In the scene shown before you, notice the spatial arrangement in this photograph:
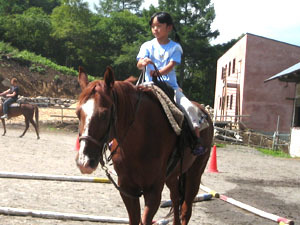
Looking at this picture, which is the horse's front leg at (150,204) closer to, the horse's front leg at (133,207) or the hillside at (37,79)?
the horse's front leg at (133,207)

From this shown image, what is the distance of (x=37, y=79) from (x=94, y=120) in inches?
1368

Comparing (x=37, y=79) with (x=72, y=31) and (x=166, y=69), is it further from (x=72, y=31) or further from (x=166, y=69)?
(x=166, y=69)

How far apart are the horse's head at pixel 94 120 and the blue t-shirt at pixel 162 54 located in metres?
1.25

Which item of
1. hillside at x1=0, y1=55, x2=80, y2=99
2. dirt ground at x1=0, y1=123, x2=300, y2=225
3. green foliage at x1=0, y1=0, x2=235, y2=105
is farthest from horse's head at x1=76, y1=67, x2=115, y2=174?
green foliage at x1=0, y1=0, x2=235, y2=105

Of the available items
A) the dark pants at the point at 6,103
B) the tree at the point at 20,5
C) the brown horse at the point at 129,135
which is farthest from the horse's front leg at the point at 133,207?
the tree at the point at 20,5

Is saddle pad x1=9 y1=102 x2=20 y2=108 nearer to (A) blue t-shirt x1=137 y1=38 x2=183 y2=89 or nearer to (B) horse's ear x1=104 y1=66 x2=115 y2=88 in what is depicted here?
(A) blue t-shirt x1=137 y1=38 x2=183 y2=89

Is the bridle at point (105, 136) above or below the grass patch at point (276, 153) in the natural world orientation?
above

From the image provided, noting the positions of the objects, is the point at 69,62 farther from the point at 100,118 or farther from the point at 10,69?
the point at 100,118

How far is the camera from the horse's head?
2561mm

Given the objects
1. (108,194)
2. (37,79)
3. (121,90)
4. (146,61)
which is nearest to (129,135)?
(121,90)

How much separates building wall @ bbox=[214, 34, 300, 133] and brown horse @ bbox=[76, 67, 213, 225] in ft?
83.4

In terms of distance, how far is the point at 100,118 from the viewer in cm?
269

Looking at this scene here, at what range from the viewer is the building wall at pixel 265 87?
27891 mm

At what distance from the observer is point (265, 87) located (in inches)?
1109
